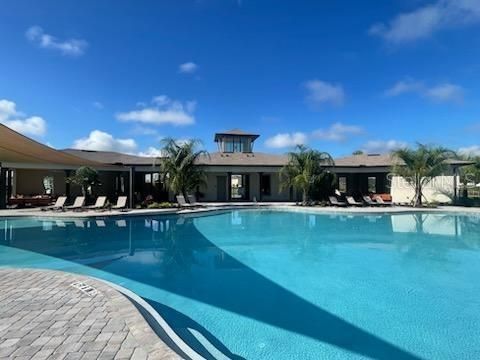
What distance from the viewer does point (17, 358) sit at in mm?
3150

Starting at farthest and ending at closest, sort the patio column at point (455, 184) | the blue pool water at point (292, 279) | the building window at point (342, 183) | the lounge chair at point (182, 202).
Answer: the building window at point (342, 183) → the patio column at point (455, 184) → the lounge chair at point (182, 202) → the blue pool water at point (292, 279)

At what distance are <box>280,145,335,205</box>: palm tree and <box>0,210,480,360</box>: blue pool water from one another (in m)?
7.28

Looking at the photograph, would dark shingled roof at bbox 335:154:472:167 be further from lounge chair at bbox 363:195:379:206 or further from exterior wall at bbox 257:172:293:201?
exterior wall at bbox 257:172:293:201

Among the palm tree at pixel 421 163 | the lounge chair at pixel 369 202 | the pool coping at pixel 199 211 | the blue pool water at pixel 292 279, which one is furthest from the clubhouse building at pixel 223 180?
the blue pool water at pixel 292 279

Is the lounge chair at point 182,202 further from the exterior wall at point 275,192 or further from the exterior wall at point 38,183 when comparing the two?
the exterior wall at point 275,192

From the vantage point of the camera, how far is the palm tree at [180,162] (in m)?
20.5

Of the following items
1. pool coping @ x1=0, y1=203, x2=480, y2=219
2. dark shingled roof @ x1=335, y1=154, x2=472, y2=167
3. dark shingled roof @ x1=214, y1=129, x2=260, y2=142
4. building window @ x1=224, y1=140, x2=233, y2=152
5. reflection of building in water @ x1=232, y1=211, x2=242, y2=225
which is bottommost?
reflection of building in water @ x1=232, y1=211, x2=242, y2=225

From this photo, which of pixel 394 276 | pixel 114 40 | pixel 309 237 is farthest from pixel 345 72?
pixel 394 276

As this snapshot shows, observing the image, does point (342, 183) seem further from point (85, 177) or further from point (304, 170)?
point (85, 177)

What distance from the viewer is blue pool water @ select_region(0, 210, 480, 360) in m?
4.61

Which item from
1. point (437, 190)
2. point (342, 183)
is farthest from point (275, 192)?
point (437, 190)

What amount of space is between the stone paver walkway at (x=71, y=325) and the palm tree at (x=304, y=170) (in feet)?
58.5

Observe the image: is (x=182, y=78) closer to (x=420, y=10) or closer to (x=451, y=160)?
(x=420, y=10)

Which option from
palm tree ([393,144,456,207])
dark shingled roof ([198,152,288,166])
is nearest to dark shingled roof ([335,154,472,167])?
palm tree ([393,144,456,207])
